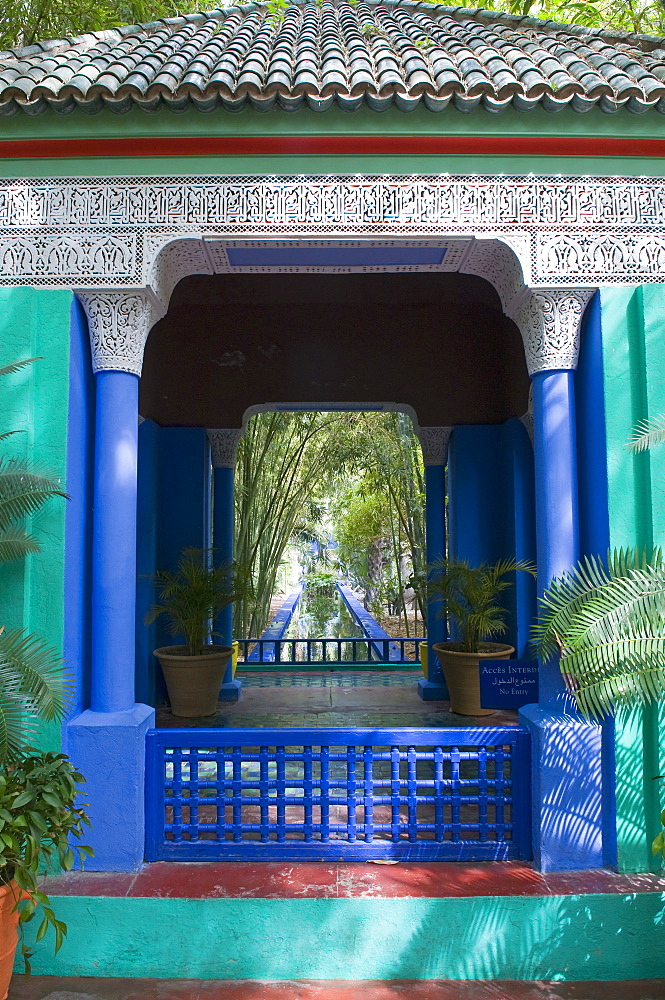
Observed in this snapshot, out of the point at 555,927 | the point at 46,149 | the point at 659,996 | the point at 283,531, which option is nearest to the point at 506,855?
the point at 555,927

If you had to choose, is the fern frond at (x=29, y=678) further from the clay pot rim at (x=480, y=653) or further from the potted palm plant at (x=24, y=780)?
the clay pot rim at (x=480, y=653)

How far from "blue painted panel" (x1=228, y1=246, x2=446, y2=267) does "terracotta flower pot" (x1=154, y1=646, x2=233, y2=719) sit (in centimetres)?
386

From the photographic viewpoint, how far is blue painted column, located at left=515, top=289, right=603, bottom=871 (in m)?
3.83

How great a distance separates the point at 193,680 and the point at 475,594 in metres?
2.83

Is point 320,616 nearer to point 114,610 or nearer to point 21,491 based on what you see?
point 114,610

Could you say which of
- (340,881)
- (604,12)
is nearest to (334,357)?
(340,881)

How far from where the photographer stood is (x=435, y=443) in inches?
321

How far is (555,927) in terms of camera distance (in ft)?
11.4

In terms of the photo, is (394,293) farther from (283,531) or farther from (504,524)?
(283,531)

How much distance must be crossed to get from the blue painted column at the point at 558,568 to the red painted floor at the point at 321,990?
0.59m

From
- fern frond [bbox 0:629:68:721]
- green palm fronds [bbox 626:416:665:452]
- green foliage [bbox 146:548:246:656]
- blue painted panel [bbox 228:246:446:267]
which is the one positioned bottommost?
fern frond [bbox 0:629:68:721]

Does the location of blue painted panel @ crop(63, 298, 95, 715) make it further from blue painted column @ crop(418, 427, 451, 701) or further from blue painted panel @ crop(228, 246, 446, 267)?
blue painted column @ crop(418, 427, 451, 701)

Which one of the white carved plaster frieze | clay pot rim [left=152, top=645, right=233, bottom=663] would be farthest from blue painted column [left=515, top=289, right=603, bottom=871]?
clay pot rim [left=152, top=645, right=233, bottom=663]

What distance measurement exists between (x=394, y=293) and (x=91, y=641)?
4519 millimetres
